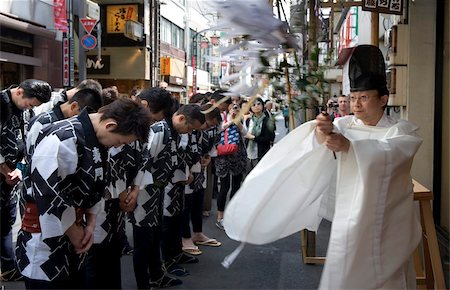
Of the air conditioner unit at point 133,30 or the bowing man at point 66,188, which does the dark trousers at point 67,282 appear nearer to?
the bowing man at point 66,188

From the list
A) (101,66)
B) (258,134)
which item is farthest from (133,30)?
(258,134)

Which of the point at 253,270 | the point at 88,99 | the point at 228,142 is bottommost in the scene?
the point at 253,270

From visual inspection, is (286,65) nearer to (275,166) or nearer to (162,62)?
(275,166)

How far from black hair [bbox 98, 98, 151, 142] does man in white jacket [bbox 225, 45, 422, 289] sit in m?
0.82

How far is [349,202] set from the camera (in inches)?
105

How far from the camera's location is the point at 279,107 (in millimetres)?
2883

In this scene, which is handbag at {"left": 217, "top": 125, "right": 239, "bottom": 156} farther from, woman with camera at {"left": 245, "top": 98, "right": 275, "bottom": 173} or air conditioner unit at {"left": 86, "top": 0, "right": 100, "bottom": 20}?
air conditioner unit at {"left": 86, "top": 0, "right": 100, "bottom": 20}

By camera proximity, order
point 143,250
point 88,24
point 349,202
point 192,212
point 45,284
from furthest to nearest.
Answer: point 88,24, point 192,212, point 143,250, point 45,284, point 349,202

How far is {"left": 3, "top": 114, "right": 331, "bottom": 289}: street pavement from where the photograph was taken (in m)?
4.85

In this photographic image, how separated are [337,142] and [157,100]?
7.77 feet

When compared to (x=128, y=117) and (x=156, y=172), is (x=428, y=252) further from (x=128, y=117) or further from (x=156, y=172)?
(x=128, y=117)

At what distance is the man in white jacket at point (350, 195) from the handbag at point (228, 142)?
14.2 ft

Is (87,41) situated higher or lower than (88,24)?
lower

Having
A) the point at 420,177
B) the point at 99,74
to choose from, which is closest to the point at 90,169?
the point at 420,177
